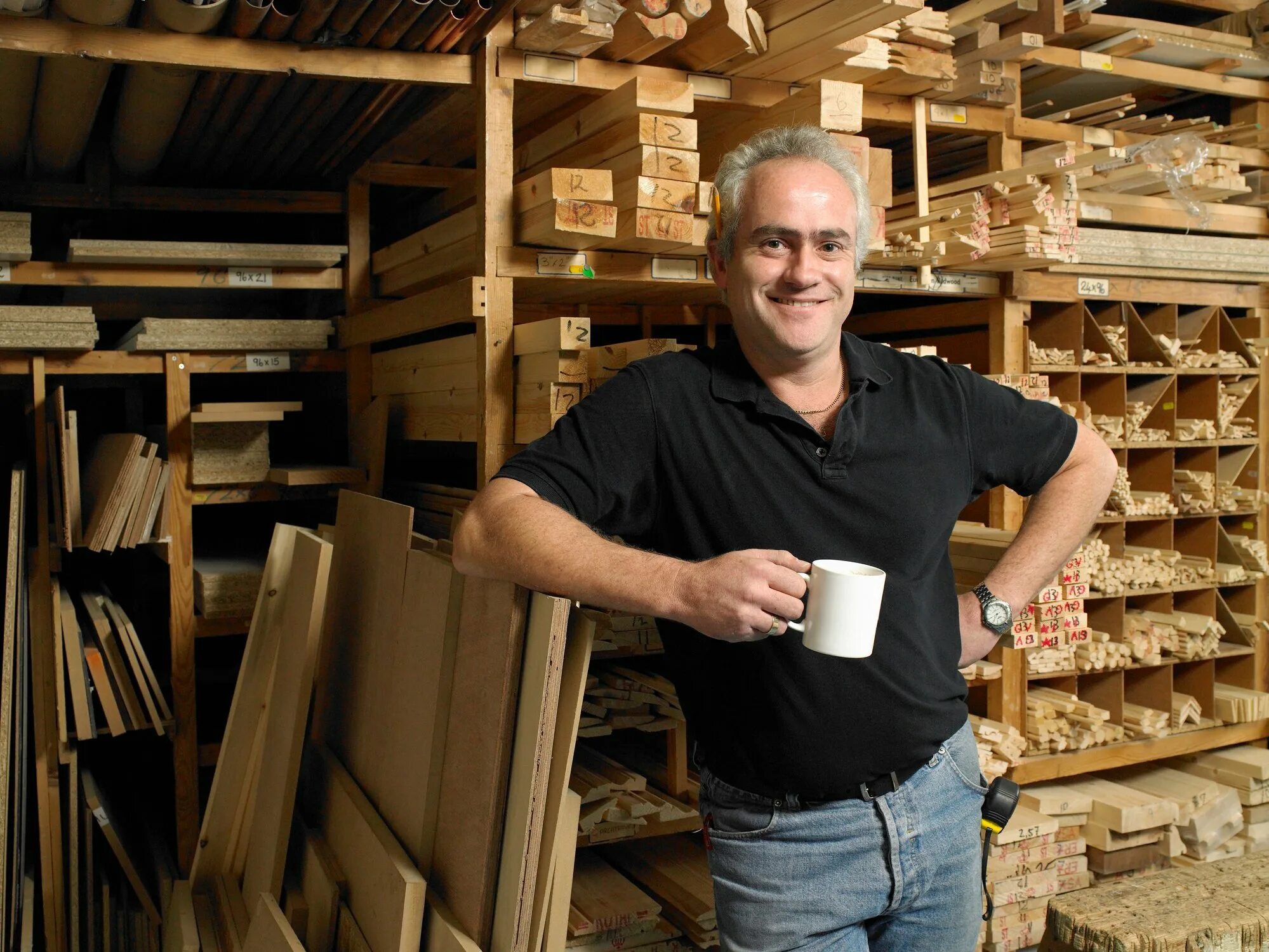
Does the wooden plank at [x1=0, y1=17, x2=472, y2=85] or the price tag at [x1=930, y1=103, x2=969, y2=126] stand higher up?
the price tag at [x1=930, y1=103, x2=969, y2=126]

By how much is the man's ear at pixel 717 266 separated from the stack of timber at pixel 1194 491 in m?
2.79

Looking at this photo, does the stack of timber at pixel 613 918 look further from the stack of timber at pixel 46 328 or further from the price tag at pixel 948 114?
the price tag at pixel 948 114

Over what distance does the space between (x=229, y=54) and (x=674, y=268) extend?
48.0 inches

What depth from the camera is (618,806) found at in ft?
10.2

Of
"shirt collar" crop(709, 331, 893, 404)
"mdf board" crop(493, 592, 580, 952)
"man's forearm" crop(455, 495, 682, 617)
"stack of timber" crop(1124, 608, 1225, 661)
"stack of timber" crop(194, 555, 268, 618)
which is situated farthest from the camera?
"stack of timber" crop(1124, 608, 1225, 661)

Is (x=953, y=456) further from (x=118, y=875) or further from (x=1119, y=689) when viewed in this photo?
A: (x=118, y=875)

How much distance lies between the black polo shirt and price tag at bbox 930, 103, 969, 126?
1.77 m

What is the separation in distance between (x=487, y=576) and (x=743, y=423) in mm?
550

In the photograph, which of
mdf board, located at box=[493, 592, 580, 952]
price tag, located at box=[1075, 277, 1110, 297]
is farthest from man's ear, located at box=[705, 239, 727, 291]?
price tag, located at box=[1075, 277, 1110, 297]

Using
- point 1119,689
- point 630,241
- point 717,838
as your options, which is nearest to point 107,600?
point 630,241

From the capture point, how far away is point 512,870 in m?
1.93

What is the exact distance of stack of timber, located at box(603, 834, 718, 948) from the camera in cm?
310

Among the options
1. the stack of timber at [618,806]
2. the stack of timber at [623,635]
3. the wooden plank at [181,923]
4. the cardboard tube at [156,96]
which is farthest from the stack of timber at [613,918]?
the cardboard tube at [156,96]

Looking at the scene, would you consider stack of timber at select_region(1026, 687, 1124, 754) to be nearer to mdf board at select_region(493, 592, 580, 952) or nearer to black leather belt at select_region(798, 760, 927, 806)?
black leather belt at select_region(798, 760, 927, 806)
